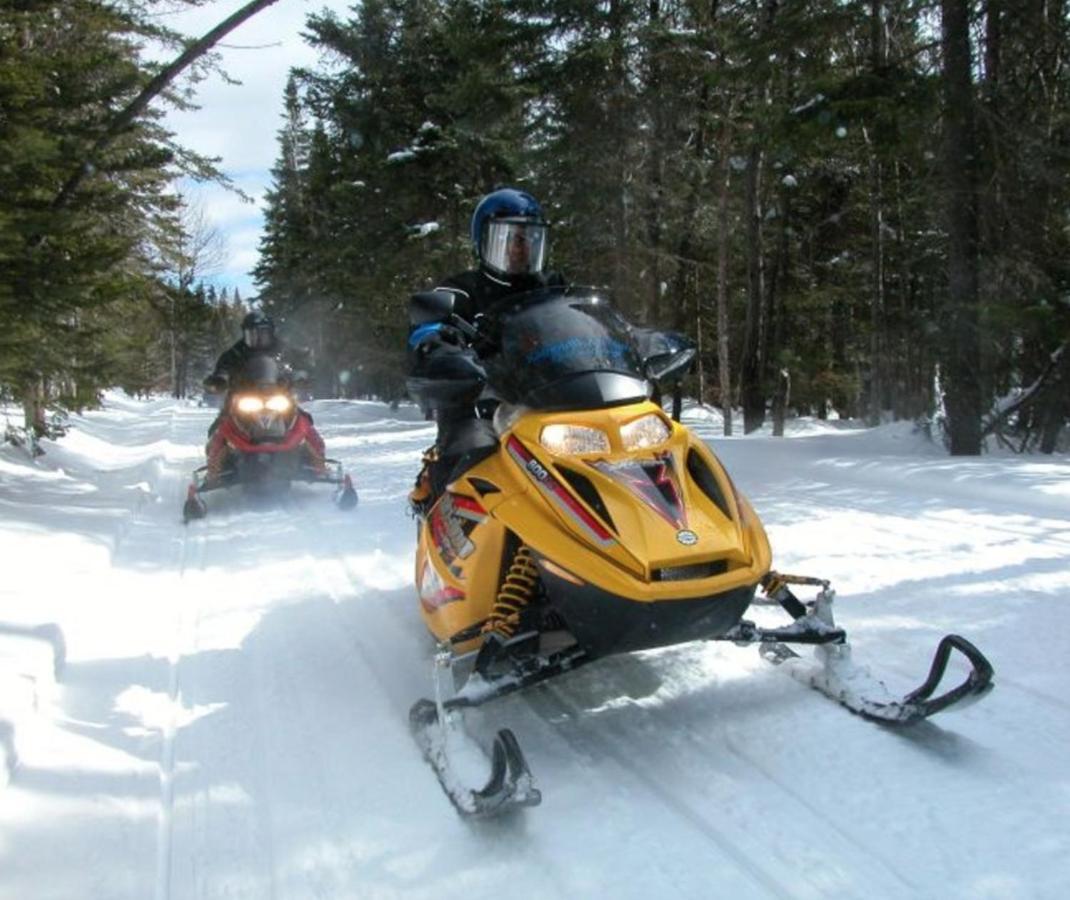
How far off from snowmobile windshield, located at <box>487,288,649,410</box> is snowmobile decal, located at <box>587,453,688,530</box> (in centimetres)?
26

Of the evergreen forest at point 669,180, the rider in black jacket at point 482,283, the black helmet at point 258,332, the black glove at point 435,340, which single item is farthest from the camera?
the black helmet at point 258,332

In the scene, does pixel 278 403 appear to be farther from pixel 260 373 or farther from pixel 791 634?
pixel 791 634

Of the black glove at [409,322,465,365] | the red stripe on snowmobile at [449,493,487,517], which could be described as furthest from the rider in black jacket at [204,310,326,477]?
the red stripe on snowmobile at [449,493,487,517]

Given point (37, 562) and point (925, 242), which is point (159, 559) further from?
point (925, 242)

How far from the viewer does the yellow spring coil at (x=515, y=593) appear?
126 inches

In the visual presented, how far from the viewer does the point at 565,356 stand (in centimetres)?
328

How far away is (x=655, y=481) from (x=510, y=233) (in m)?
1.74

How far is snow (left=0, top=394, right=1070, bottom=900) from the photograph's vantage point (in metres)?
2.42

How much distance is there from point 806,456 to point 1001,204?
3.54m

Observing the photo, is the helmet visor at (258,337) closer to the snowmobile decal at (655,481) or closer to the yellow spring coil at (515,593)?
the yellow spring coil at (515,593)

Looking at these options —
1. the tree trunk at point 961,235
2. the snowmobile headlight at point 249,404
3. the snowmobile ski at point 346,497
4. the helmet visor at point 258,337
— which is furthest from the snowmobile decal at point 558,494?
the tree trunk at point 961,235

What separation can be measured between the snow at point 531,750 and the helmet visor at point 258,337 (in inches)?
154

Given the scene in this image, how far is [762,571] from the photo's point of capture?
294 centimetres

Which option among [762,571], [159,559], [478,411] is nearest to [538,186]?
[159,559]
